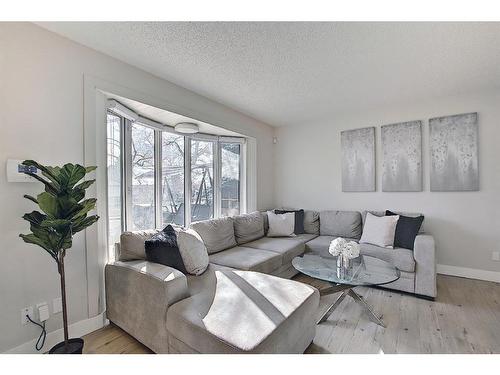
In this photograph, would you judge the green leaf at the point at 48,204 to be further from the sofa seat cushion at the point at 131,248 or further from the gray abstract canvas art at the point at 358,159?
the gray abstract canvas art at the point at 358,159

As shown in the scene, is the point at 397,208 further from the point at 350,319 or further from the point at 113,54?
the point at 113,54

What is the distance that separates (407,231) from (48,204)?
3414 mm

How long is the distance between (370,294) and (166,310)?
7.14 feet

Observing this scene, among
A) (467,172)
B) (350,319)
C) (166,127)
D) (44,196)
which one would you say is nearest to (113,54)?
(166,127)

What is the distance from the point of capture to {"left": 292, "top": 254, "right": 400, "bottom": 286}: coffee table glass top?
1.96m

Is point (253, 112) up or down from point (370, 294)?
up

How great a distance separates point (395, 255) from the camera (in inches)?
104

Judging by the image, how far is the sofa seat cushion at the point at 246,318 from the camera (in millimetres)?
1212

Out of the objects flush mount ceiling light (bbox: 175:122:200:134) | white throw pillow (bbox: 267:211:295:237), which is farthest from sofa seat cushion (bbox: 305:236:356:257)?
flush mount ceiling light (bbox: 175:122:200:134)

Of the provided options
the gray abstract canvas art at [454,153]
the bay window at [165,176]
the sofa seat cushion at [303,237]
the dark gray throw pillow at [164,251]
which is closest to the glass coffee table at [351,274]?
the sofa seat cushion at [303,237]

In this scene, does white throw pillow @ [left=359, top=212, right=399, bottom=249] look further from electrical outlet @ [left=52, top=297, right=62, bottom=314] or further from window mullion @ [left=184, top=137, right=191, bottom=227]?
electrical outlet @ [left=52, top=297, right=62, bottom=314]

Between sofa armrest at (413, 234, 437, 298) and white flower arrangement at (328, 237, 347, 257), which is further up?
white flower arrangement at (328, 237, 347, 257)

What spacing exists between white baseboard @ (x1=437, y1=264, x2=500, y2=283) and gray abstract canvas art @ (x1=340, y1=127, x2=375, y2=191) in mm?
1373

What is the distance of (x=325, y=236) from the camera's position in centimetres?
353
